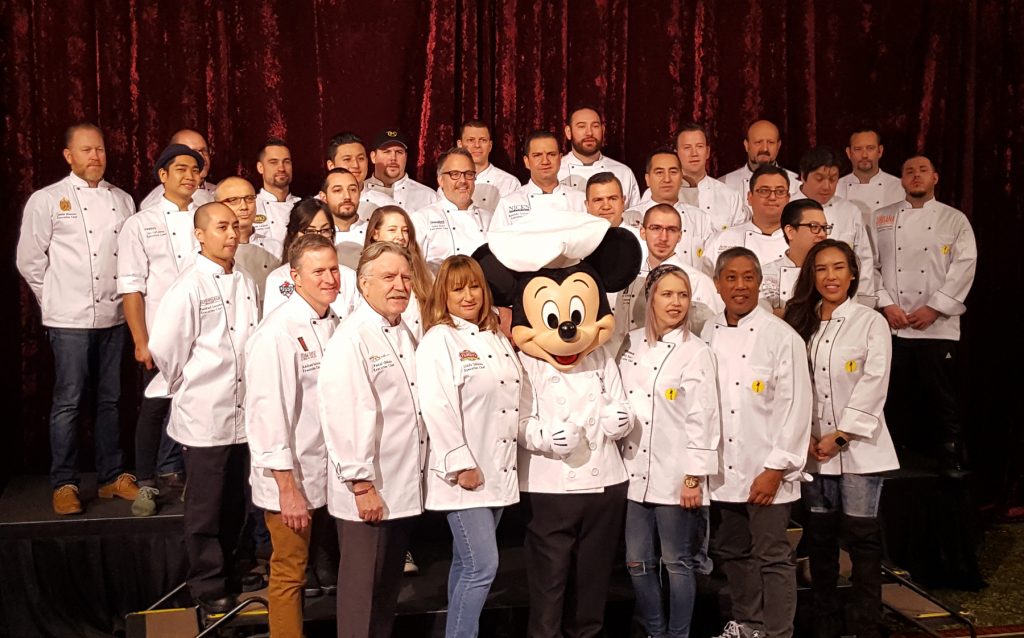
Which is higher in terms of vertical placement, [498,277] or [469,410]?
[498,277]

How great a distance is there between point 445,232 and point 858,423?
2004 millimetres

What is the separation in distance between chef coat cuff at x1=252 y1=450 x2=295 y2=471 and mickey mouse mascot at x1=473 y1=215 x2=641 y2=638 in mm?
776

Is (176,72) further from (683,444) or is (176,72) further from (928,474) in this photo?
(928,474)

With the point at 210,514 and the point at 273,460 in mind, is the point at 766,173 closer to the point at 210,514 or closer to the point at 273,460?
the point at 273,460

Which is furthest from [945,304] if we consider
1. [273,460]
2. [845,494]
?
[273,460]

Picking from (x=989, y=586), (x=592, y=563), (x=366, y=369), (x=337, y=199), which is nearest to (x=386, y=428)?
(x=366, y=369)

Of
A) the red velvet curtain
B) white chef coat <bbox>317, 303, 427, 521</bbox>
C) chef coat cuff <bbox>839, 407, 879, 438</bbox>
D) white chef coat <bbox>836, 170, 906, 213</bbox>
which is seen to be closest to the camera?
white chef coat <bbox>317, 303, 427, 521</bbox>

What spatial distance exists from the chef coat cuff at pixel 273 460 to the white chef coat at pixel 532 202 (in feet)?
5.91

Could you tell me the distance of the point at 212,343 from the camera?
4.28 metres

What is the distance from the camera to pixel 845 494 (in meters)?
4.23

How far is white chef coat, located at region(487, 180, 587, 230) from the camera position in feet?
17.1

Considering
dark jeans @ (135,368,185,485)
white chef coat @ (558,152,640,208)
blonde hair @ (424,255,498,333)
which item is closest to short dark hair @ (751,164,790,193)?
white chef coat @ (558,152,640,208)

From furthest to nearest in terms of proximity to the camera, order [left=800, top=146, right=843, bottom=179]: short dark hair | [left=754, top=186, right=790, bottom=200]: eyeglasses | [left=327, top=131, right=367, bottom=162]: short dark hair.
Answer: [left=800, top=146, right=843, bottom=179]: short dark hair < [left=327, top=131, right=367, bottom=162]: short dark hair < [left=754, top=186, right=790, bottom=200]: eyeglasses

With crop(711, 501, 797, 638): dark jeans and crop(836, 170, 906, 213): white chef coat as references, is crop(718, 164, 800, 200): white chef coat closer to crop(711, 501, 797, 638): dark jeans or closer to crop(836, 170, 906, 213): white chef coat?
crop(836, 170, 906, 213): white chef coat
